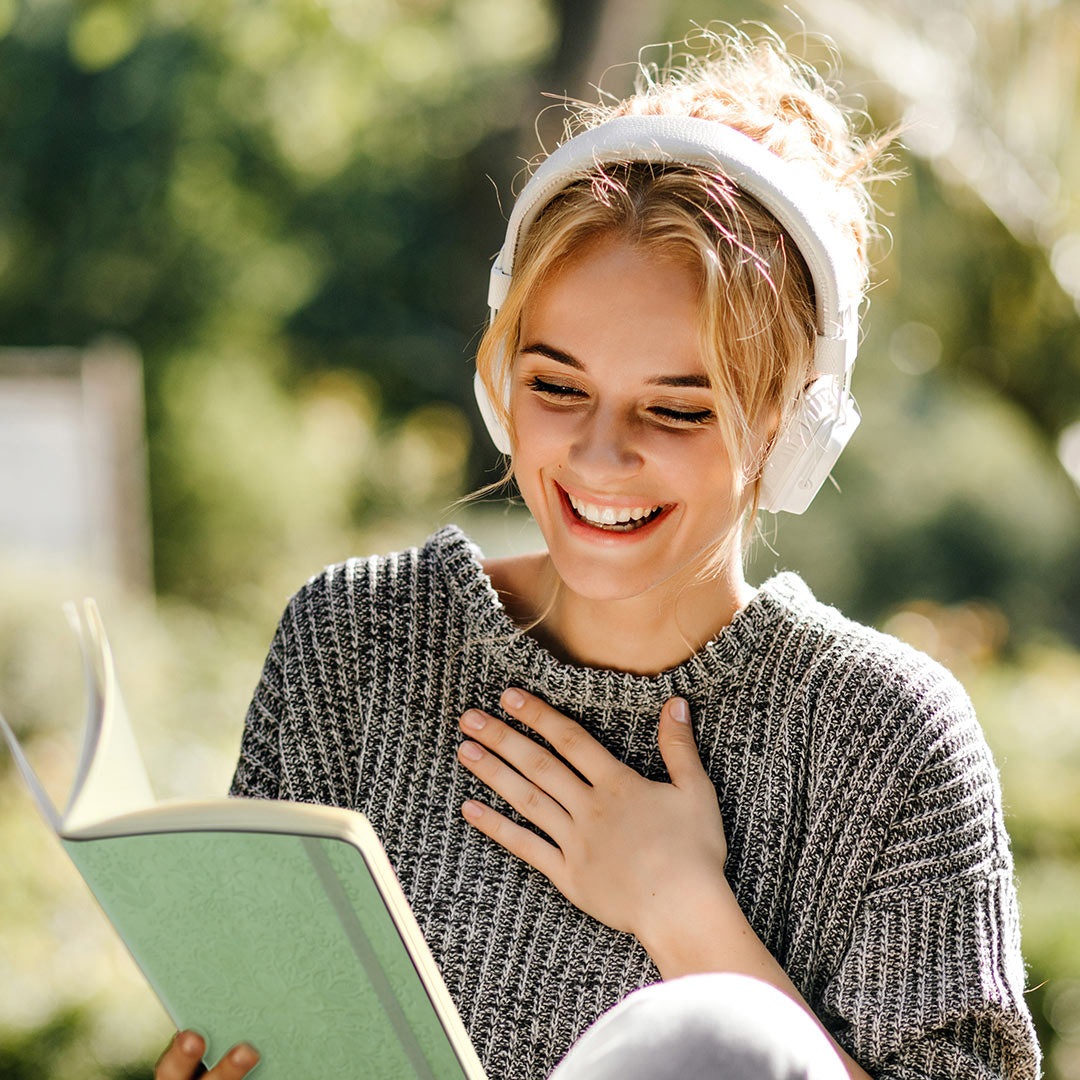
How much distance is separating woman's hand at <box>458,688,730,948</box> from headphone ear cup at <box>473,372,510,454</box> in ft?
0.97

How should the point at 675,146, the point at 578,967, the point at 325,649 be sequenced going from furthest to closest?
the point at 325,649, the point at 578,967, the point at 675,146

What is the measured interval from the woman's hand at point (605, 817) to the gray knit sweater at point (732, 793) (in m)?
0.04

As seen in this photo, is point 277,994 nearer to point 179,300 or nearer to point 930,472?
point 930,472

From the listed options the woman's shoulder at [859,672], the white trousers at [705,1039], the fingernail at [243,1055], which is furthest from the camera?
the woman's shoulder at [859,672]

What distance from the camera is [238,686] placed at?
6344mm

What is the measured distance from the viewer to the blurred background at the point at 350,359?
411 centimetres

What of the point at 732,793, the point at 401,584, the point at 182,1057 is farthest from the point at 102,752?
the point at 732,793

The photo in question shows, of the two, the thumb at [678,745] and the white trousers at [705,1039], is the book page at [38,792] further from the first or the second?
the thumb at [678,745]

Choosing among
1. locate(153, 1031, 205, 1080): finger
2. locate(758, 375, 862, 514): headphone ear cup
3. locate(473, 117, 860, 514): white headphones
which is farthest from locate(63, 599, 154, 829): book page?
locate(758, 375, 862, 514): headphone ear cup

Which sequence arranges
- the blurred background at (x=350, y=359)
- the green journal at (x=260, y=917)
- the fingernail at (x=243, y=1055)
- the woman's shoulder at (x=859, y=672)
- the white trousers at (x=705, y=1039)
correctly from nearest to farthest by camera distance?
the white trousers at (x=705, y=1039) < the green journal at (x=260, y=917) < the fingernail at (x=243, y=1055) < the woman's shoulder at (x=859, y=672) < the blurred background at (x=350, y=359)

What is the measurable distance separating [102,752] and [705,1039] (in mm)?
500

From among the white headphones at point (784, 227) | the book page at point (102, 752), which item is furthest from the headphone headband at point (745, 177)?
the book page at point (102, 752)

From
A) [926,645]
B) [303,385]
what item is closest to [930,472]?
[926,645]

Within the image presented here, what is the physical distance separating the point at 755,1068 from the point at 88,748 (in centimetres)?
55
